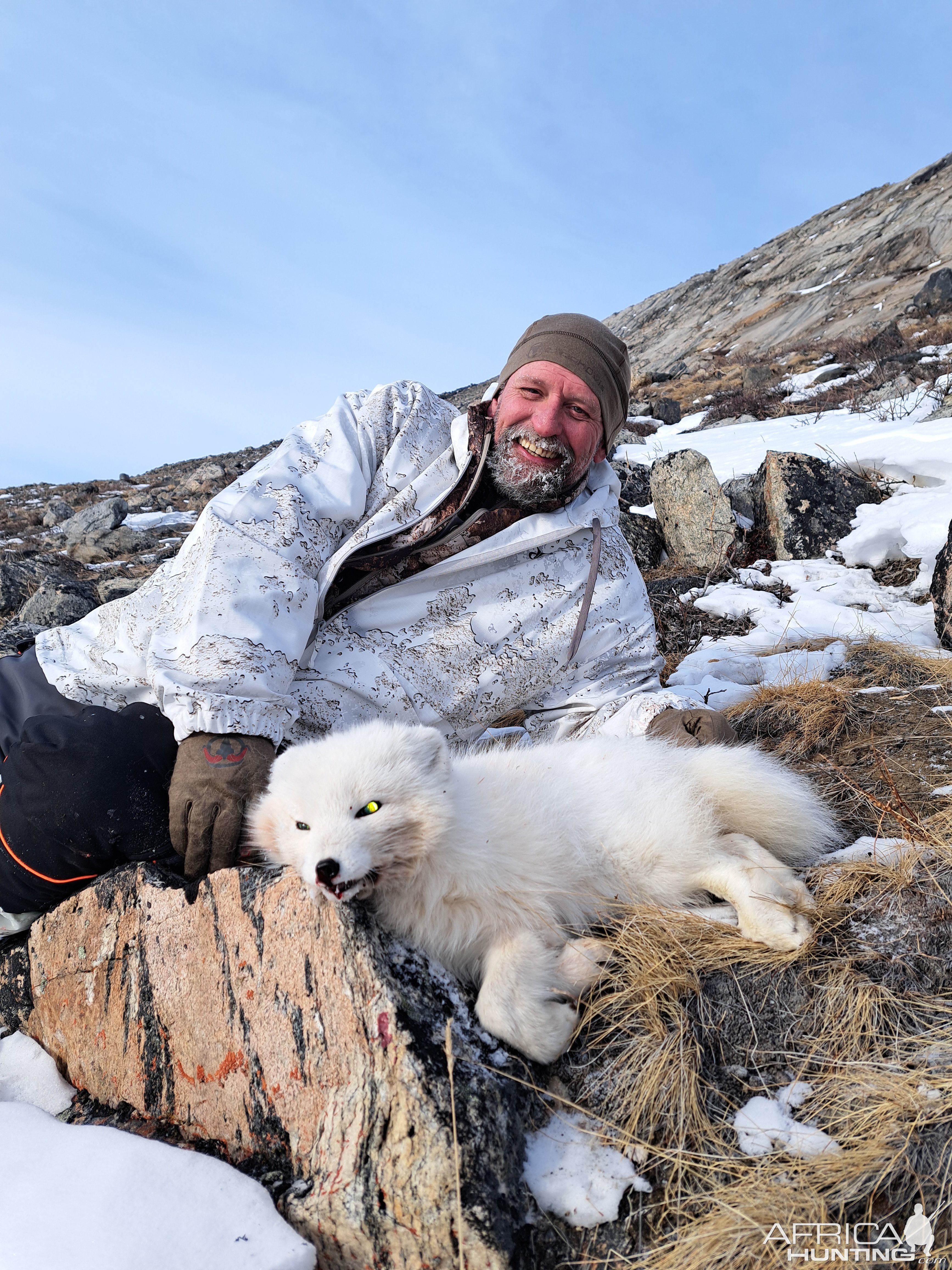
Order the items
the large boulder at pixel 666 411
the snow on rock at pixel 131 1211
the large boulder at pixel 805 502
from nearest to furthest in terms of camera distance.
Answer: the snow on rock at pixel 131 1211, the large boulder at pixel 805 502, the large boulder at pixel 666 411

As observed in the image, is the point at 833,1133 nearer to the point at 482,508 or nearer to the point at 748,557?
the point at 482,508

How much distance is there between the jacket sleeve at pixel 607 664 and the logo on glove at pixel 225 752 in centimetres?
147

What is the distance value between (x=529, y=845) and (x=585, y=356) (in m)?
2.38

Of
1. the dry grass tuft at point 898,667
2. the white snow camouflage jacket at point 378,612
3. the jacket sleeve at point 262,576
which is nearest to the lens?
the jacket sleeve at point 262,576

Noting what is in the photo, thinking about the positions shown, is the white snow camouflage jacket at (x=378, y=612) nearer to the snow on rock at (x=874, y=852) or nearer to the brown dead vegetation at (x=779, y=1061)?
the snow on rock at (x=874, y=852)

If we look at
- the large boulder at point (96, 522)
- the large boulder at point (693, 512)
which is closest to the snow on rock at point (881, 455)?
the large boulder at point (693, 512)

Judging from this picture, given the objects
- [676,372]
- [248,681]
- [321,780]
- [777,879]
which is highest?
[676,372]

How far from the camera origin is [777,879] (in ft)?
7.30

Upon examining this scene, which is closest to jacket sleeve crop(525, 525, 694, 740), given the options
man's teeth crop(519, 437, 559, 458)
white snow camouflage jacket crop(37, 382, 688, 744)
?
white snow camouflage jacket crop(37, 382, 688, 744)

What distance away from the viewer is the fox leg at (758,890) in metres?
2.06

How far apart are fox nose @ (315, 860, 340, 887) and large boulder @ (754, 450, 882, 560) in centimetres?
604

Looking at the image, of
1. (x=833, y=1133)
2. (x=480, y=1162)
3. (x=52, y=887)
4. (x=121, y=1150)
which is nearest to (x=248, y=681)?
(x=52, y=887)

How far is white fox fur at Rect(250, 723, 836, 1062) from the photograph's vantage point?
1919 mm

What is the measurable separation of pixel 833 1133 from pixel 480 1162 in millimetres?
770
